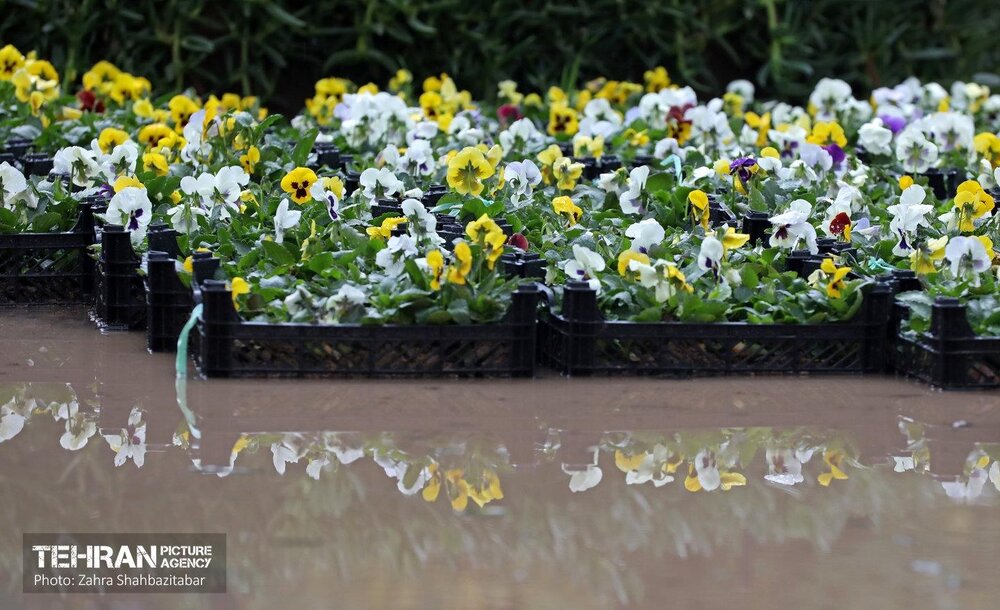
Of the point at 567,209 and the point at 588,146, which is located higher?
the point at 588,146

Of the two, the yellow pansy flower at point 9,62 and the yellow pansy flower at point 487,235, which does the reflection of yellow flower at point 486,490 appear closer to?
the yellow pansy flower at point 487,235

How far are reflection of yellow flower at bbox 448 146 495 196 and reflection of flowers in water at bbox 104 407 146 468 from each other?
178cm

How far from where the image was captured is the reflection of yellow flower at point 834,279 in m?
4.98

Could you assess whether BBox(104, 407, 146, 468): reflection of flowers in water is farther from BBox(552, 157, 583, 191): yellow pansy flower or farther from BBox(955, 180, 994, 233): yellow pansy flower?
BBox(955, 180, 994, 233): yellow pansy flower

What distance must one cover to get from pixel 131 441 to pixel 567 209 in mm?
2109

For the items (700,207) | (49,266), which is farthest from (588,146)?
(49,266)

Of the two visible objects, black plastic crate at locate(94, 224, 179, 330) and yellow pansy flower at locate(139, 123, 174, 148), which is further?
yellow pansy flower at locate(139, 123, 174, 148)

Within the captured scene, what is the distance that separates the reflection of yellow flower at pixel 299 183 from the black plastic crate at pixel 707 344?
48.4 inches

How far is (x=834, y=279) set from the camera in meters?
4.99

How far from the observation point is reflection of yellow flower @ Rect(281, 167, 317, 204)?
18.8 feet

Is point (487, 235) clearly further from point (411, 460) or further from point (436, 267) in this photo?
point (411, 460)

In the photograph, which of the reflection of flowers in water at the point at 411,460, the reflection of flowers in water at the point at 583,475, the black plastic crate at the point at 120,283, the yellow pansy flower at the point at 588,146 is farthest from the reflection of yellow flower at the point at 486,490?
the yellow pansy flower at the point at 588,146

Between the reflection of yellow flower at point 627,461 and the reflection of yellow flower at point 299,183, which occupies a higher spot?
the reflection of yellow flower at point 299,183

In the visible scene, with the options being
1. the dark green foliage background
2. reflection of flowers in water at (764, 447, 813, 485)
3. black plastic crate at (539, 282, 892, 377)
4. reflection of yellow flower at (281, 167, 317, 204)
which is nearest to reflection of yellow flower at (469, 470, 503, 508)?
reflection of flowers in water at (764, 447, 813, 485)
